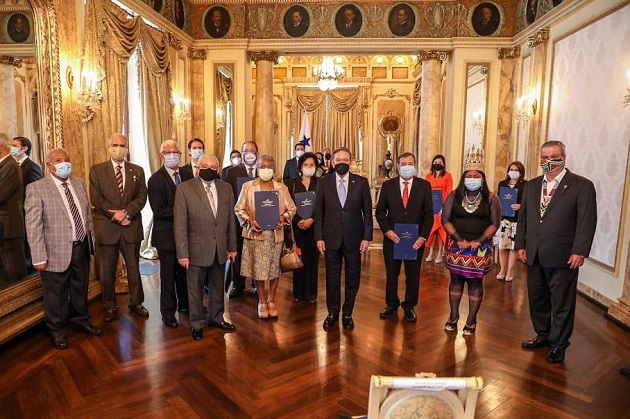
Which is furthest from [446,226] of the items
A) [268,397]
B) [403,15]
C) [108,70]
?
[403,15]

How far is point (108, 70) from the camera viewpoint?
5.42 metres

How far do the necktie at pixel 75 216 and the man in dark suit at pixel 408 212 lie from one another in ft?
9.32

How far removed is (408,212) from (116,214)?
2.97 meters

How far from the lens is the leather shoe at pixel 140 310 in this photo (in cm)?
450

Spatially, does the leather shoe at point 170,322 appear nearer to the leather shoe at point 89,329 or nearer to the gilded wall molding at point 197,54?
the leather shoe at point 89,329

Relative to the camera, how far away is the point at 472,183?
12.6 ft

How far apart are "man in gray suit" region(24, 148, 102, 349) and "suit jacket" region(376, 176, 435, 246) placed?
9.42ft

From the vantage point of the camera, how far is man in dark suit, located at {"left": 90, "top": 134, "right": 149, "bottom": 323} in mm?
4355

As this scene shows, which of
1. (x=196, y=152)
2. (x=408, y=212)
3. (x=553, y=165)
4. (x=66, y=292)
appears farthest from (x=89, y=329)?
(x=553, y=165)

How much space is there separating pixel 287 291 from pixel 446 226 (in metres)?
2.32

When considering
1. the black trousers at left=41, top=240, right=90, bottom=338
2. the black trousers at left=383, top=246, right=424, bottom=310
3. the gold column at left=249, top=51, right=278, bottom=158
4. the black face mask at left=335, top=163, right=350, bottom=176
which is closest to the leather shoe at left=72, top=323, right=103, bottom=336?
the black trousers at left=41, top=240, right=90, bottom=338

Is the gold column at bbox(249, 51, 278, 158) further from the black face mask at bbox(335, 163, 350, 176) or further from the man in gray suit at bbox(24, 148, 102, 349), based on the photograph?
the man in gray suit at bbox(24, 148, 102, 349)

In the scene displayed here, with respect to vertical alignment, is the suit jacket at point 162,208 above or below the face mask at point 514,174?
below

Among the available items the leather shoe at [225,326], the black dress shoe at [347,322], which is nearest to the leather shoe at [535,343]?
the black dress shoe at [347,322]
